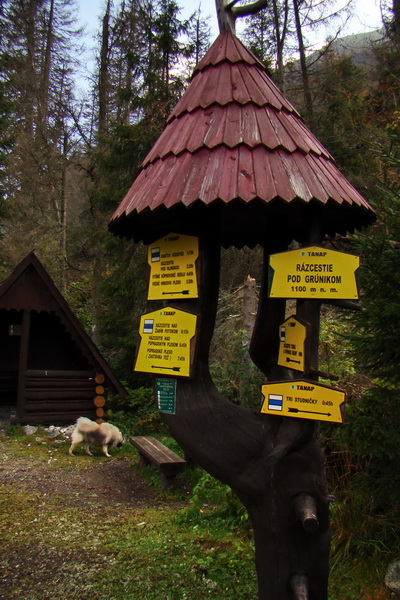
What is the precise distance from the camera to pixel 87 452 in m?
8.48

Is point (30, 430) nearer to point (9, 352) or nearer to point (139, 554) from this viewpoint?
point (9, 352)

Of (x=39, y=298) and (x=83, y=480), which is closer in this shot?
(x=83, y=480)

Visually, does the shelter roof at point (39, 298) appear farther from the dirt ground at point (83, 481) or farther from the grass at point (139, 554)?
the grass at point (139, 554)

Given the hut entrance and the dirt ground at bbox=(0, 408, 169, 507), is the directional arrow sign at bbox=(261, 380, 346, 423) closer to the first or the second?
the dirt ground at bbox=(0, 408, 169, 507)

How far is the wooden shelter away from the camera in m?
10.2

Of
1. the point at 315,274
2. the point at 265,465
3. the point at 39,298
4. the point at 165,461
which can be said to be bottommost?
the point at 165,461

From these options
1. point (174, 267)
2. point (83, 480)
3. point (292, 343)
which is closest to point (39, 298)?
point (83, 480)

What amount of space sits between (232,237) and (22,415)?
325 inches

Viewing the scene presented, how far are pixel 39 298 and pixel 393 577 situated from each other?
8832 millimetres

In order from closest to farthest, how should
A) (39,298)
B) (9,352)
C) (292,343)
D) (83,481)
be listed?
(292,343), (83,481), (39,298), (9,352)

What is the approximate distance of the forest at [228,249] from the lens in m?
3.89

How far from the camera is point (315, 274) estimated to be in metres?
2.52

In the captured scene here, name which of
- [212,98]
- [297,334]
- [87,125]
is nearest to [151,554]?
[297,334]

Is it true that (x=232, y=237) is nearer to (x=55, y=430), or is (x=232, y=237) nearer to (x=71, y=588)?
(x=71, y=588)
